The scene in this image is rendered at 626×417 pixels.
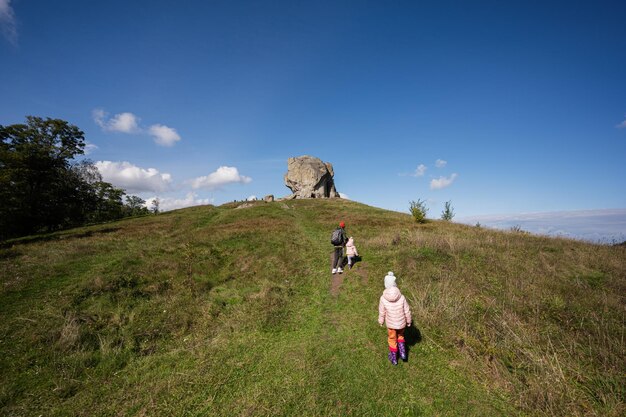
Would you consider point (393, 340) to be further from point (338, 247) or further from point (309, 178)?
point (309, 178)

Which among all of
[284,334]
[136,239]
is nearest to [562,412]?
[284,334]

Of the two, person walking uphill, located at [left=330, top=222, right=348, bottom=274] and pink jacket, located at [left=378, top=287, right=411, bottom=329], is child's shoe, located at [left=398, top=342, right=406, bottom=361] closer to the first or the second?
pink jacket, located at [left=378, top=287, right=411, bottom=329]

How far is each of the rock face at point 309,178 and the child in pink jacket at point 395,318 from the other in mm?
79848

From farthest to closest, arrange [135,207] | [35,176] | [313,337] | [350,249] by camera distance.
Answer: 1. [135,207]
2. [35,176]
3. [350,249]
4. [313,337]

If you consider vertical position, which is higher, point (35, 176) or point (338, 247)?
point (35, 176)

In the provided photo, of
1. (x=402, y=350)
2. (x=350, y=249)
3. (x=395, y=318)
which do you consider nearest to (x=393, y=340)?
(x=402, y=350)

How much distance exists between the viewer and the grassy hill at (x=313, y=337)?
6410 millimetres

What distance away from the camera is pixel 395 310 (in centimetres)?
777

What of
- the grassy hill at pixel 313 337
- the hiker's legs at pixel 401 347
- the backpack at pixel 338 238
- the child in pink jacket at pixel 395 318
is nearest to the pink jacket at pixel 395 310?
the child in pink jacket at pixel 395 318

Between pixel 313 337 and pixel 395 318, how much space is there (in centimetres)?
325

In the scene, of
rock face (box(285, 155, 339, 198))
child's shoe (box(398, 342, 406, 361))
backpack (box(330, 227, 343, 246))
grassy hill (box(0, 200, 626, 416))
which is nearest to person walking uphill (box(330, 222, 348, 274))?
backpack (box(330, 227, 343, 246))

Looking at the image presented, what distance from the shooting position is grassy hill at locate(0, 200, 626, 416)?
6410 millimetres

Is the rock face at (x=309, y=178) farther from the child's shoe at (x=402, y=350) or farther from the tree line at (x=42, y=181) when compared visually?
the child's shoe at (x=402, y=350)

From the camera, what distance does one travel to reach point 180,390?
6922 mm
